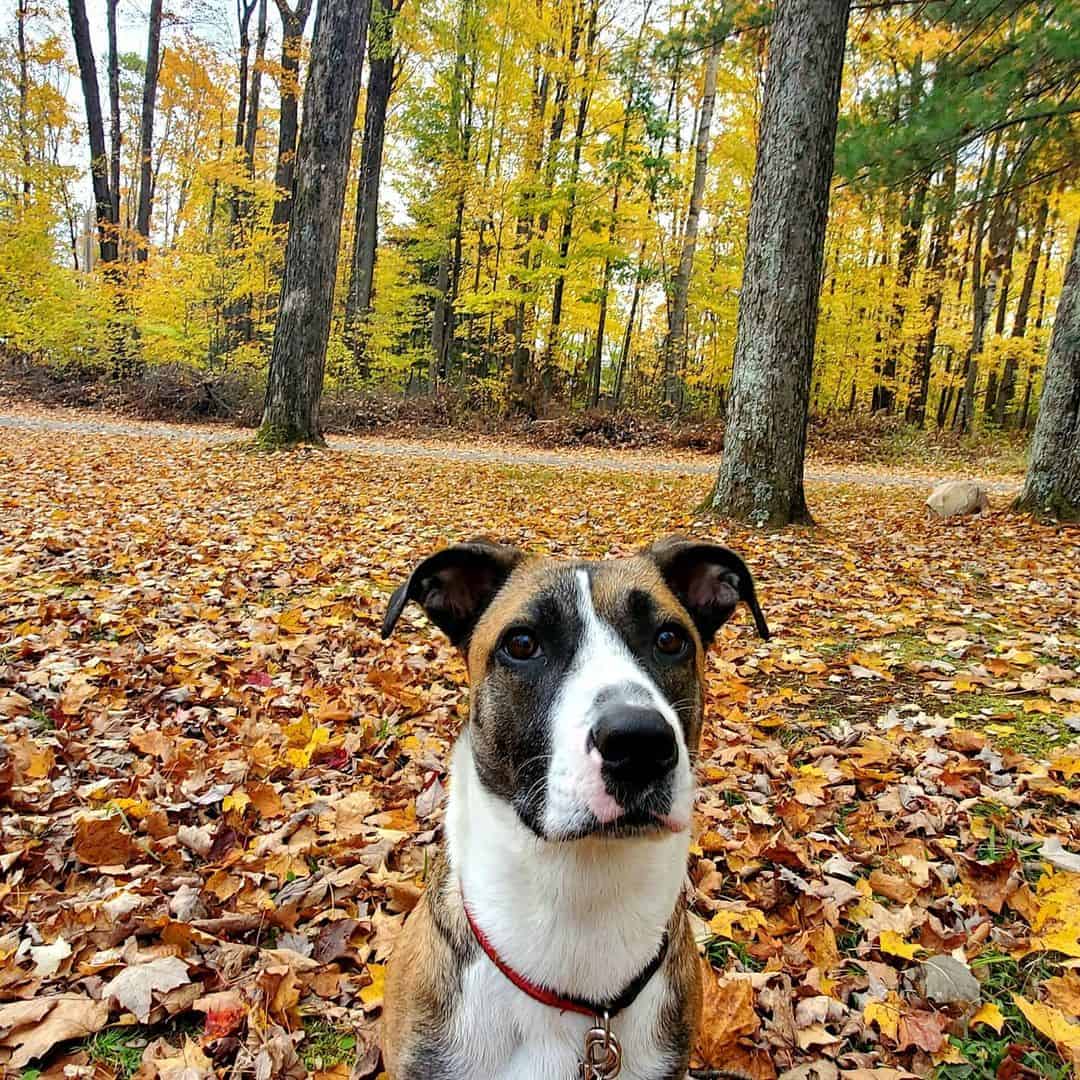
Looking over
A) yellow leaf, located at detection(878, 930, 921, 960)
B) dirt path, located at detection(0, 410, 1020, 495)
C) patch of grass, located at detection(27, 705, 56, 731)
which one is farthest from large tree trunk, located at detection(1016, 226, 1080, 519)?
patch of grass, located at detection(27, 705, 56, 731)

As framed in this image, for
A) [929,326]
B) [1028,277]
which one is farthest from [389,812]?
[1028,277]

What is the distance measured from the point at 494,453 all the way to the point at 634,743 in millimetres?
17923

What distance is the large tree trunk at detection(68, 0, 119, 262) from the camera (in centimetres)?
2406

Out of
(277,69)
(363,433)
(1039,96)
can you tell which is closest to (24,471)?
(363,433)

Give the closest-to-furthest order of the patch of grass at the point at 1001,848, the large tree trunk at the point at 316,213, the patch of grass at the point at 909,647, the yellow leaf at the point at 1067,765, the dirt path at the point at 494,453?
the patch of grass at the point at 1001,848 → the yellow leaf at the point at 1067,765 → the patch of grass at the point at 909,647 → the large tree trunk at the point at 316,213 → the dirt path at the point at 494,453

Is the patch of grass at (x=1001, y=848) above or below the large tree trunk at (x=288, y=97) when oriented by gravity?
below

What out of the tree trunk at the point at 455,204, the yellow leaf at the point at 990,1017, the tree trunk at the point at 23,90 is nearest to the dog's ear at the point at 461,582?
the yellow leaf at the point at 990,1017

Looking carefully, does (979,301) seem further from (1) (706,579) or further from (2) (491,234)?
(1) (706,579)

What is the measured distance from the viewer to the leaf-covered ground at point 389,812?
261cm

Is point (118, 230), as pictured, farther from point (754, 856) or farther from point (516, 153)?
point (754, 856)

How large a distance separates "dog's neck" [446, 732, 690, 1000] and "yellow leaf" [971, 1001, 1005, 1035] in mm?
1393

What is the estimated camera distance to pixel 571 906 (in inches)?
78.8

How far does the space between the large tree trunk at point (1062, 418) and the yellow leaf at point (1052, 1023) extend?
28.1 feet

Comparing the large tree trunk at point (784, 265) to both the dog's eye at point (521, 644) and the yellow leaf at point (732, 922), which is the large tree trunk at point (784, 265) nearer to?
the yellow leaf at point (732, 922)
